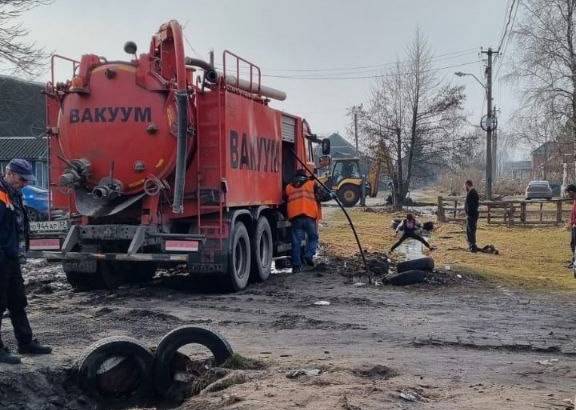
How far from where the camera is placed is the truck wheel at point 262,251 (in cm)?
1251

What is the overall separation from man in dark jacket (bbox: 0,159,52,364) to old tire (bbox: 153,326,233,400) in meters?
1.23

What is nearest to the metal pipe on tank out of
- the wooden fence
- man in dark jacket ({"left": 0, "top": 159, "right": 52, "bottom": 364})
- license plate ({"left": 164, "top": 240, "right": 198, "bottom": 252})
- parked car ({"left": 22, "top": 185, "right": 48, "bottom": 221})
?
license plate ({"left": 164, "top": 240, "right": 198, "bottom": 252})

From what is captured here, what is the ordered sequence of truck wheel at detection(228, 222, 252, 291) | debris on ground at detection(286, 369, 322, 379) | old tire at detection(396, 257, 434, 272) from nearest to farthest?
1. debris on ground at detection(286, 369, 322, 379)
2. truck wheel at detection(228, 222, 252, 291)
3. old tire at detection(396, 257, 434, 272)

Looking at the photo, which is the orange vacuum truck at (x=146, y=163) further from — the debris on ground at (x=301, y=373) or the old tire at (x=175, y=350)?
the debris on ground at (x=301, y=373)

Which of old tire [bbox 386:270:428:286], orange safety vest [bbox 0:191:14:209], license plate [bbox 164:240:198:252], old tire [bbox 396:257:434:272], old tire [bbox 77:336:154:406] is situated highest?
orange safety vest [bbox 0:191:14:209]

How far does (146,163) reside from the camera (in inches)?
410

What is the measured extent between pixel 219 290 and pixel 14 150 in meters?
29.6

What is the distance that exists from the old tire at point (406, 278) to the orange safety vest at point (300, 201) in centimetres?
234

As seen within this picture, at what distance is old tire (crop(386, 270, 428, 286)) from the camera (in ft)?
40.7

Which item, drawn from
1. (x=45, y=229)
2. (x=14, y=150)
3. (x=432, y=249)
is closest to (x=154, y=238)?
(x=45, y=229)

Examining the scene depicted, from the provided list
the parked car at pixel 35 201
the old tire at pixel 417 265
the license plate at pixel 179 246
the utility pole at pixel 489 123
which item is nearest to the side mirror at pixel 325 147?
the old tire at pixel 417 265

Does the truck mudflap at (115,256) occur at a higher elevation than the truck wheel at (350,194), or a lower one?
lower

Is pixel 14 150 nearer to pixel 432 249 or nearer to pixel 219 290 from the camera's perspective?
pixel 432 249

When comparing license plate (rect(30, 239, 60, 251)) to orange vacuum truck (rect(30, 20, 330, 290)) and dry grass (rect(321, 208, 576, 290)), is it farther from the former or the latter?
dry grass (rect(321, 208, 576, 290))
